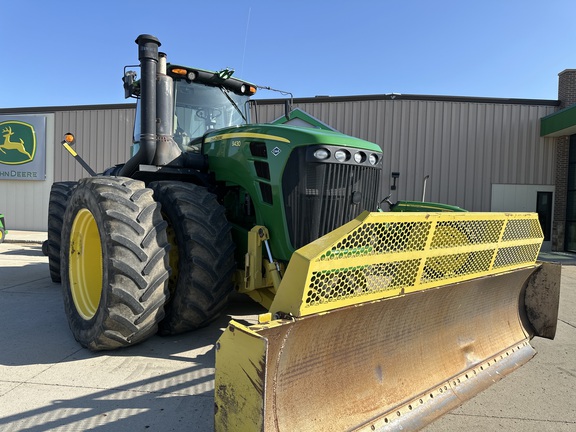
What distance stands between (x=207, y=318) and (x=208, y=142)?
72.1 inches

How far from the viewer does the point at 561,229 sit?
43.8 feet

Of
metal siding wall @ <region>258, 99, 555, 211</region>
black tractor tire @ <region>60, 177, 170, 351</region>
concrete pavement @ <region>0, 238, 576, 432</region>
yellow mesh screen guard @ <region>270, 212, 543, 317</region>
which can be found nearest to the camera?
yellow mesh screen guard @ <region>270, 212, 543, 317</region>

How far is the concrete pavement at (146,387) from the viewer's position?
2.39 metres

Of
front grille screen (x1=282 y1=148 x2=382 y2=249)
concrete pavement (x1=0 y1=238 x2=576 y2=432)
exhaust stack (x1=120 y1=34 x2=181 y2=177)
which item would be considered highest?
exhaust stack (x1=120 y1=34 x2=181 y2=177)

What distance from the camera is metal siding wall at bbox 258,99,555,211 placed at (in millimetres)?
13188

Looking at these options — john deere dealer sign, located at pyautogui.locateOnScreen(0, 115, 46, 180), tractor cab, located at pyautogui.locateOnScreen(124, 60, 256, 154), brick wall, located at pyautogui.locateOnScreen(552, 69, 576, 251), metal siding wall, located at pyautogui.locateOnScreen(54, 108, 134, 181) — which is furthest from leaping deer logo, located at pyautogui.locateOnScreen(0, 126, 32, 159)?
brick wall, located at pyautogui.locateOnScreen(552, 69, 576, 251)

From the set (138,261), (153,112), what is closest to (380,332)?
(138,261)

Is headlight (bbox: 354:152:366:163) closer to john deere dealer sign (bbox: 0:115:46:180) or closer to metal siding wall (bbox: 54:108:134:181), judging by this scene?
metal siding wall (bbox: 54:108:134:181)

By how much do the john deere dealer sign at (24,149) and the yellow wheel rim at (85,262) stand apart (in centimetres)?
1429

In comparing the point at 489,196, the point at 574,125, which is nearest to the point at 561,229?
the point at 489,196

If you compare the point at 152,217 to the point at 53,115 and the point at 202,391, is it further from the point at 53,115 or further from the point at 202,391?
the point at 53,115

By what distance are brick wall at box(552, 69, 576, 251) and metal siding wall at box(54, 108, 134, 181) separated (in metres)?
15.0

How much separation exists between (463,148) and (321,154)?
11.7m

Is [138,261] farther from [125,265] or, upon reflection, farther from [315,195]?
[315,195]
